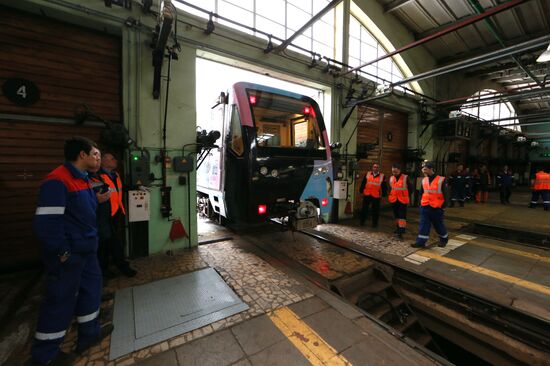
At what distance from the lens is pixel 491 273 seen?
3.40m

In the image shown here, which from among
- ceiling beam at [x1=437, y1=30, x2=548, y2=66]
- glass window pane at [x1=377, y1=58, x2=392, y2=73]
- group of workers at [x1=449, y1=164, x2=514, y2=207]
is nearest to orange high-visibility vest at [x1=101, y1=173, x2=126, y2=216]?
glass window pane at [x1=377, y1=58, x2=392, y2=73]

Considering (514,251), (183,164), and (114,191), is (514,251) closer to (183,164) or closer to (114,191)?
(183,164)

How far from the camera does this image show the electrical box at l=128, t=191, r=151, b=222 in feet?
11.2

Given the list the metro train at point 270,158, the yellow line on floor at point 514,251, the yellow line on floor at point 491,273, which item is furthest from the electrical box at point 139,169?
the yellow line on floor at point 514,251

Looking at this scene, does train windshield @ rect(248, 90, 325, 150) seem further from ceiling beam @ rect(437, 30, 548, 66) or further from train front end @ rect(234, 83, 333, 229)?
ceiling beam @ rect(437, 30, 548, 66)

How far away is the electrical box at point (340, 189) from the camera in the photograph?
6.04 metres

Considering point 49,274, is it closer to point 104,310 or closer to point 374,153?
point 104,310

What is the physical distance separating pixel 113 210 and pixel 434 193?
5237 mm

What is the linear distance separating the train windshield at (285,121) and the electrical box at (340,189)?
2.10m

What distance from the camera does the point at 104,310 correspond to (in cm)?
234

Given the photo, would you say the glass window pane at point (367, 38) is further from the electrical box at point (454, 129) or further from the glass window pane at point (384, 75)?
the electrical box at point (454, 129)

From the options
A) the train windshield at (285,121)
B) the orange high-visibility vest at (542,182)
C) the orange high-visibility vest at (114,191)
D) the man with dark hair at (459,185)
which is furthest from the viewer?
the man with dark hair at (459,185)

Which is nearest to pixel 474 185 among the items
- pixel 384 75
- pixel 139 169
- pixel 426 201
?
pixel 384 75

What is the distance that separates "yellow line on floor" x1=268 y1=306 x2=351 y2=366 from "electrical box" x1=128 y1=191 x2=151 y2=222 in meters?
2.48
